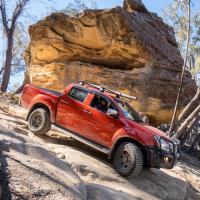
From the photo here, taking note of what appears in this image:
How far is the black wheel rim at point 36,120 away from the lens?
980 centimetres

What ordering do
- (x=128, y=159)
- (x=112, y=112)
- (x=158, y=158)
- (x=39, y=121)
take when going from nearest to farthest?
1. (x=158, y=158)
2. (x=128, y=159)
3. (x=112, y=112)
4. (x=39, y=121)

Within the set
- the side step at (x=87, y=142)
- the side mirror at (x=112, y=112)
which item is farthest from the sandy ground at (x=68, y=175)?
the side mirror at (x=112, y=112)

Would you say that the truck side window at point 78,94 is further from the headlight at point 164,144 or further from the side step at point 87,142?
the headlight at point 164,144

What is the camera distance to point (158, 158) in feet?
26.3

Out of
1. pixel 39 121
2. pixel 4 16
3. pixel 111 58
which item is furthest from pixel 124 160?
pixel 4 16

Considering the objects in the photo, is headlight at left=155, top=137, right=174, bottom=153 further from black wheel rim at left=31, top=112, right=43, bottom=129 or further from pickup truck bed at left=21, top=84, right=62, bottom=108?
black wheel rim at left=31, top=112, right=43, bottom=129

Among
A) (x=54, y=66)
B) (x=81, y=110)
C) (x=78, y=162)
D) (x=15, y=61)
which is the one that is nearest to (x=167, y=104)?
(x=54, y=66)

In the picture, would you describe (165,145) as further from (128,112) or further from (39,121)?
(39,121)

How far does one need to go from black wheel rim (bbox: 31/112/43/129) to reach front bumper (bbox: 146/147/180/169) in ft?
11.2

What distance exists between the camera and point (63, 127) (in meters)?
9.46

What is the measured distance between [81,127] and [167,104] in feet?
21.5

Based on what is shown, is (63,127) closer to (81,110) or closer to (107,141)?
(81,110)

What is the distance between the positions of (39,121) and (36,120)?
119 mm

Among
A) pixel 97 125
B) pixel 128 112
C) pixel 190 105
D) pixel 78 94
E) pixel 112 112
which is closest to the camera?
pixel 112 112
